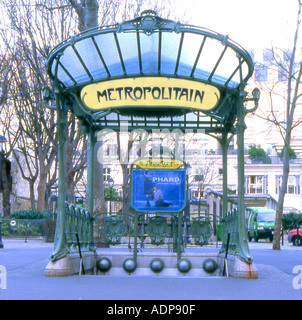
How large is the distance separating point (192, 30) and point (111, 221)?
4.48 meters

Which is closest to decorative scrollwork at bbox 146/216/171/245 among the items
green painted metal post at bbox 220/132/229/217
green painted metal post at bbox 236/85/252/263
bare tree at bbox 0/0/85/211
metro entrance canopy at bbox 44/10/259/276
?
green painted metal post at bbox 220/132/229/217

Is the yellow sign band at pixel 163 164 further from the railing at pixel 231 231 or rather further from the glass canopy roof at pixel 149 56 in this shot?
the glass canopy roof at pixel 149 56

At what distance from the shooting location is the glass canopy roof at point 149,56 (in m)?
10.6

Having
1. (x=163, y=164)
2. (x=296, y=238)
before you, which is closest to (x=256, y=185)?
(x=296, y=238)

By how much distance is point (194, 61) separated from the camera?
445 inches

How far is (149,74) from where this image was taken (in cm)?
1145

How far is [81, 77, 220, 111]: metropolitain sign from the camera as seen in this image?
37.4ft

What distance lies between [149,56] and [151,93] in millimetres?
680

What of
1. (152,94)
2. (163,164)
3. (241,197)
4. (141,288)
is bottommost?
(141,288)

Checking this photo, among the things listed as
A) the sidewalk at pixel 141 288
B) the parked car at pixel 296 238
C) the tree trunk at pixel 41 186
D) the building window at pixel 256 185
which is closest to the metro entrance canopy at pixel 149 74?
the sidewalk at pixel 141 288

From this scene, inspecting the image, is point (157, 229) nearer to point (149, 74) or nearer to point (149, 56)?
point (149, 74)

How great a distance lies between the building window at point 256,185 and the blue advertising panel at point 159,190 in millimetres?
64374
